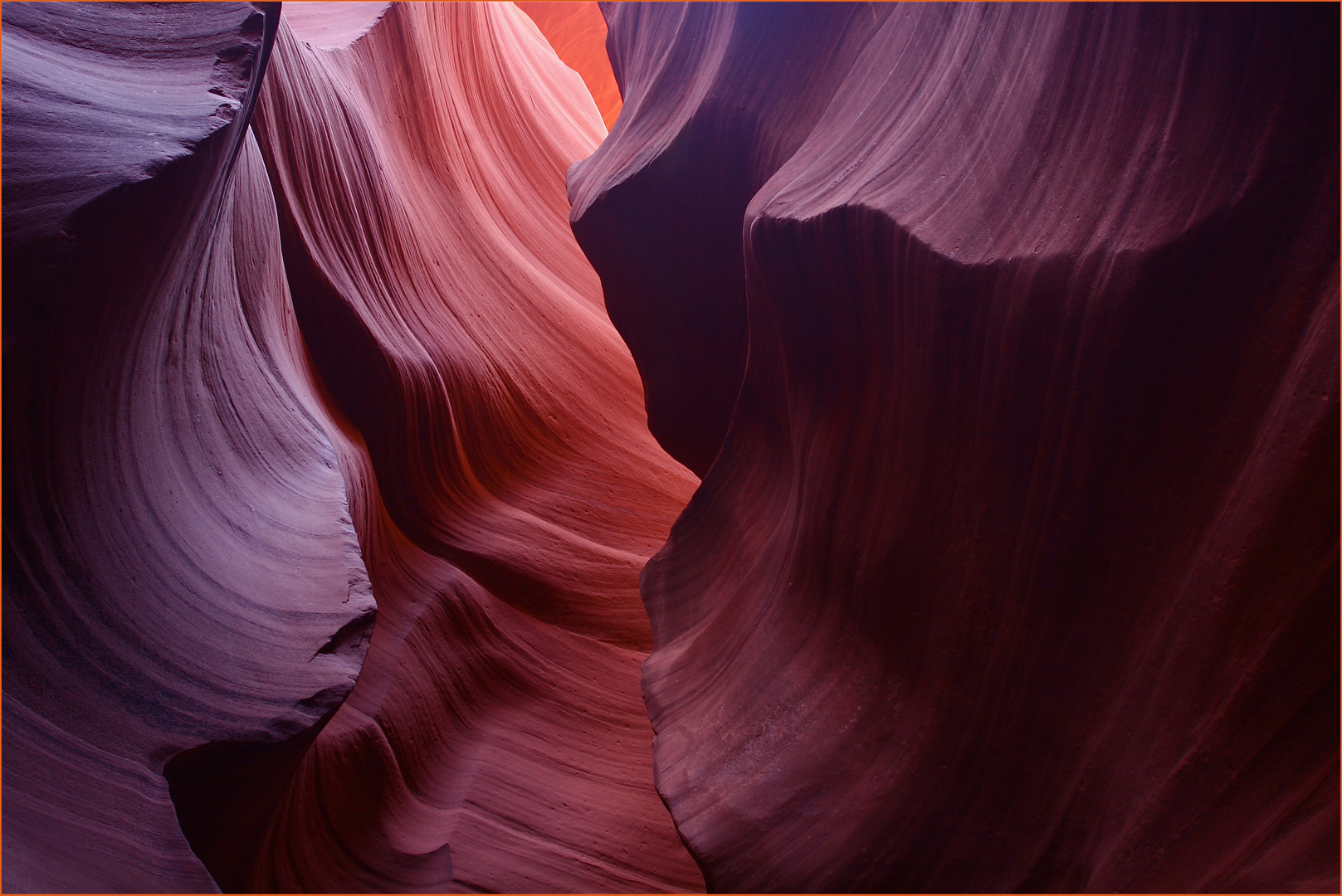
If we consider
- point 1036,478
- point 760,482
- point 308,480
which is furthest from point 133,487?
point 1036,478

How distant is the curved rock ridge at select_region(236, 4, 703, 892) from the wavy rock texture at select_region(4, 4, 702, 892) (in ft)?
0.04

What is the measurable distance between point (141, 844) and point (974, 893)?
1286 mm

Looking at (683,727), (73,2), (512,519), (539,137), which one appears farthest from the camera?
(539,137)

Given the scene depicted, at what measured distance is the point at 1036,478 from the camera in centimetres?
128

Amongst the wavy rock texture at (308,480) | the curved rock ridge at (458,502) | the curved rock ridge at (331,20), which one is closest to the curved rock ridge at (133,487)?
the wavy rock texture at (308,480)

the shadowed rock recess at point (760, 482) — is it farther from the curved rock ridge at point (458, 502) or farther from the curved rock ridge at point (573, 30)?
the curved rock ridge at point (573, 30)

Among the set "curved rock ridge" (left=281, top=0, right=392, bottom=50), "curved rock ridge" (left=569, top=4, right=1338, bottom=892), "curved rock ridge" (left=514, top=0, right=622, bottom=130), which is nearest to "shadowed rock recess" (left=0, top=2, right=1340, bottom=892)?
"curved rock ridge" (left=569, top=4, right=1338, bottom=892)

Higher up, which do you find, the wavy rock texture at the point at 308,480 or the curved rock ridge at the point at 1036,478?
the curved rock ridge at the point at 1036,478

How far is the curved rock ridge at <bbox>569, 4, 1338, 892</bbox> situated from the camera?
0.98 m

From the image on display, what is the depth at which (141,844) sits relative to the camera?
46.6 inches

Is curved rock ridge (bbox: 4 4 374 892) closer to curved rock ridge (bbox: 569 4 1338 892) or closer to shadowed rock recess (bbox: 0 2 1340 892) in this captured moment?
shadowed rock recess (bbox: 0 2 1340 892)

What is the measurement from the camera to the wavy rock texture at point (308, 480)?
1271 millimetres

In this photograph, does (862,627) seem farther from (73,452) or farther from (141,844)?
(73,452)

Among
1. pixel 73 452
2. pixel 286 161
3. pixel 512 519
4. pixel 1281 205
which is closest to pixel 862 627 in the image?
pixel 1281 205
